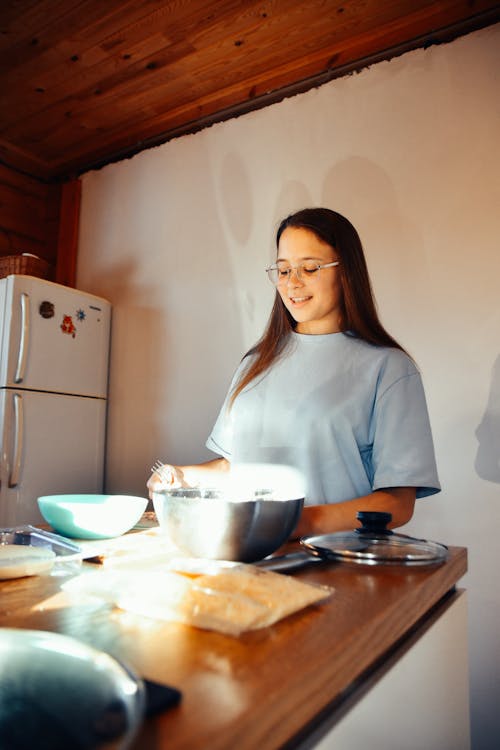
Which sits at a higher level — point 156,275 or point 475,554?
point 156,275

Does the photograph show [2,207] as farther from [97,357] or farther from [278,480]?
[278,480]

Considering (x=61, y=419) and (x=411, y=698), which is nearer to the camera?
(x=411, y=698)

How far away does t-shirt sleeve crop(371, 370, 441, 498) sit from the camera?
1.10 m

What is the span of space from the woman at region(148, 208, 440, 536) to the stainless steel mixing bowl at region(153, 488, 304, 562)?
1.65 ft

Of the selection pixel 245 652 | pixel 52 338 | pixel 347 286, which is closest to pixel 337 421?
pixel 347 286

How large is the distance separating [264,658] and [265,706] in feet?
0.22

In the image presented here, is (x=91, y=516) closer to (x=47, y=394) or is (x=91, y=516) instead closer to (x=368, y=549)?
(x=368, y=549)

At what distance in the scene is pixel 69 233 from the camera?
11.0 feet

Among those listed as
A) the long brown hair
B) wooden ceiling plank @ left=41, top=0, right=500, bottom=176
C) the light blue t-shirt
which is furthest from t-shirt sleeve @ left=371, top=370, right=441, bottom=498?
wooden ceiling plank @ left=41, top=0, right=500, bottom=176

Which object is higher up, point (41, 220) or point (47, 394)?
point (41, 220)

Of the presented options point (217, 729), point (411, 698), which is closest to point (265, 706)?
point (217, 729)

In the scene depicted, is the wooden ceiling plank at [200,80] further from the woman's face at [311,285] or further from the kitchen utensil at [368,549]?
the kitchen utensil at [368,549]

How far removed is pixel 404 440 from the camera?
113cm

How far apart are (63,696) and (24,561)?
35cm
